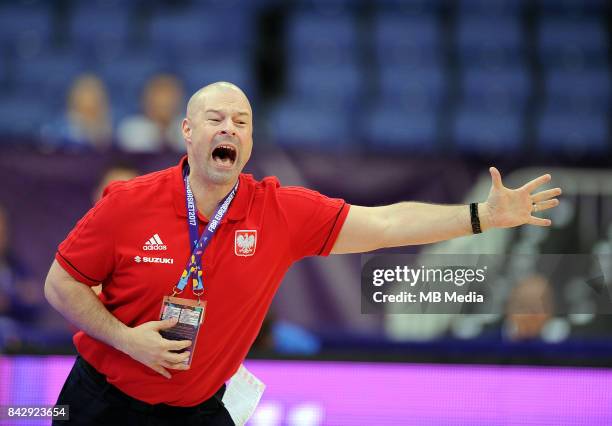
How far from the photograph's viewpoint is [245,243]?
14.2ft

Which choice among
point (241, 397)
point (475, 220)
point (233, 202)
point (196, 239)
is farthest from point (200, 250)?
point (475, 220)

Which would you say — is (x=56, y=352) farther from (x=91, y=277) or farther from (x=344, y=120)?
(x=344, y=120)

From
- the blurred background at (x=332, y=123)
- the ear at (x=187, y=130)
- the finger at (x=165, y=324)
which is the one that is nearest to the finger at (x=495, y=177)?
the ear at (x=187, y=130)

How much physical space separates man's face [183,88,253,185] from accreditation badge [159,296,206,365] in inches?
21.9

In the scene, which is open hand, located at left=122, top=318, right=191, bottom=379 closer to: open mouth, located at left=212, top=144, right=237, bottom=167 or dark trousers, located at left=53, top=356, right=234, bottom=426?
dark trousers, located at left=53, top=356, right=234, bottom=426

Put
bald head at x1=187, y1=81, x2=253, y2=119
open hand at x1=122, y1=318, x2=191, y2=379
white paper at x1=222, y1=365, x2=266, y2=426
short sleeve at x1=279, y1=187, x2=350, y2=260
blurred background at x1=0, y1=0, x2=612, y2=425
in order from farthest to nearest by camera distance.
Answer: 1. blurred background at x1=0, y1=0, x2=612, y2=425
2. white paper at x1=222, y1=365, x2=266, y2=426
3. short sleeve at x1=279, y1=187, x2=350, y2=260
4. bald head at x1=187, y1=81, x2=253, y2=119
5. open hand at x1=122, y1=318, x2=191, y2=379

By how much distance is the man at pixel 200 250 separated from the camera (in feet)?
13.8

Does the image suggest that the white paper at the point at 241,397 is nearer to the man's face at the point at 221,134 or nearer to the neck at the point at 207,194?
the neck at the point at 207,194

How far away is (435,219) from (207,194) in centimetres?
104

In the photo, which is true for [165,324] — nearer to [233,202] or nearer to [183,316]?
[183,316]

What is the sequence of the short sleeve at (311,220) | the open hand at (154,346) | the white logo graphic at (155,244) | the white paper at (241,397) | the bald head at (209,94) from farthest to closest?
the white paper at (241,397)
the short sleeve at (311,220)
the bald head at (209,94)
the white logo graphic at (155,244)
the open hand at (154,346)

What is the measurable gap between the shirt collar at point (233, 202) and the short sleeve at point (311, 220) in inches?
6.4

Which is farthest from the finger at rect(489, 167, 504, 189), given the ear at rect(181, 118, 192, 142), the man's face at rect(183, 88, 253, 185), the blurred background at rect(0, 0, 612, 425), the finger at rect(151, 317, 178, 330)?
the blurred background at rect(0, 0, 612, 425)

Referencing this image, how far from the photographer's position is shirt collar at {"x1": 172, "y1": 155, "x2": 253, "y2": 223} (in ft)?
14.2
